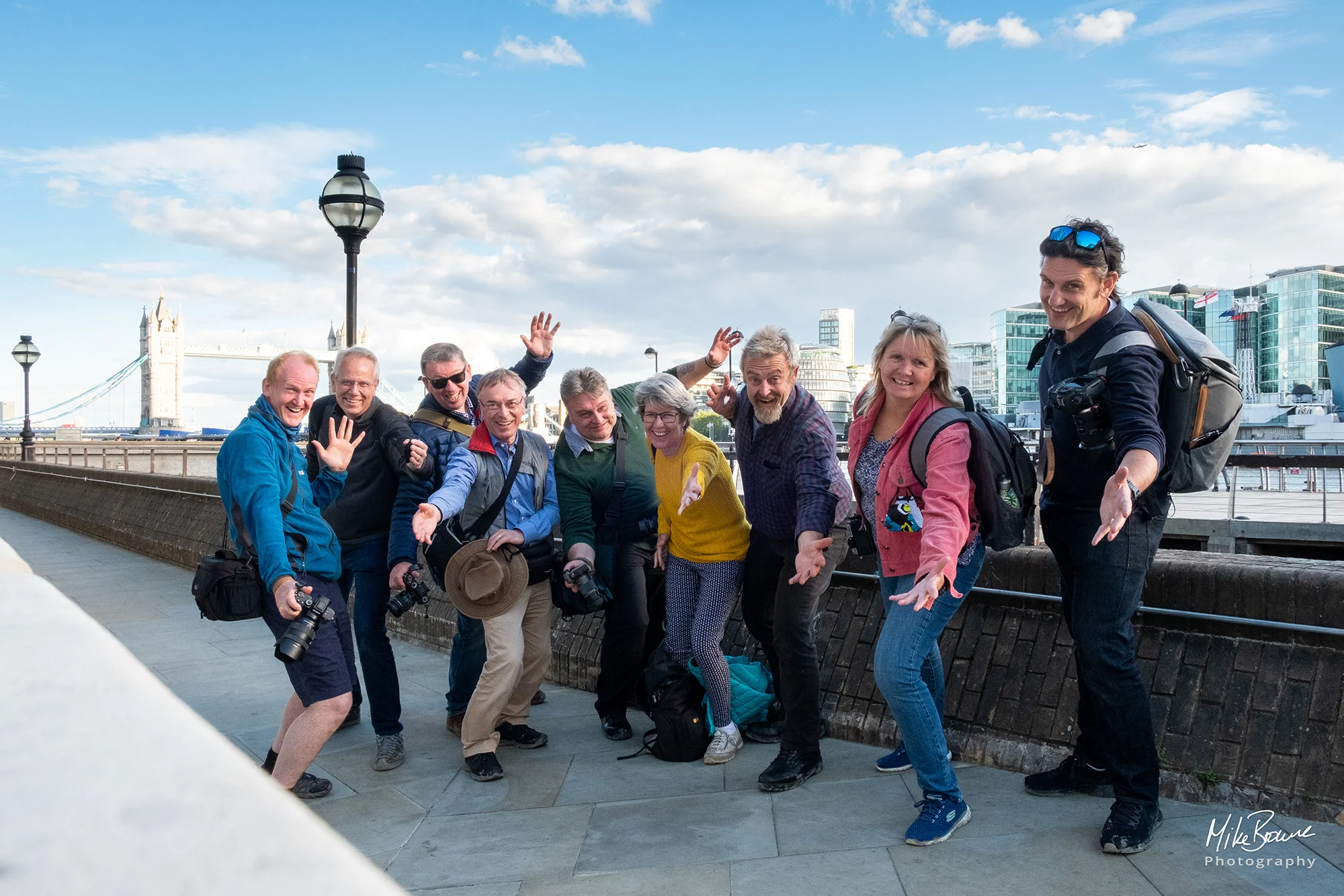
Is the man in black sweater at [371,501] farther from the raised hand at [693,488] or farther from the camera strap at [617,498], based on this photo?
the raised hand at [693,488]

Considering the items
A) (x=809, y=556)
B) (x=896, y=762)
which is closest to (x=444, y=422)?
(x=809, y=556)

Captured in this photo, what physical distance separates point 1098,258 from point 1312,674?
167cm

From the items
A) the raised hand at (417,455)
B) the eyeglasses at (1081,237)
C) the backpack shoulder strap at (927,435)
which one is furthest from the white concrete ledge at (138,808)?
the raised hand at (417,455)

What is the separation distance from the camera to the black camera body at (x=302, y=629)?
3865 millimetres

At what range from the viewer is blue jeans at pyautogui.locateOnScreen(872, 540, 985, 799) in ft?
11.7

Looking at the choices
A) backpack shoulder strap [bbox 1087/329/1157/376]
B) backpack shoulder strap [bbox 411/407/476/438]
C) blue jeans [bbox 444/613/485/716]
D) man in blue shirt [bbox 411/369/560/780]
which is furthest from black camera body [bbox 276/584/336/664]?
backpack shoulder strap [bbox 1087/329/1157/376]

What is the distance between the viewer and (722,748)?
460 cm

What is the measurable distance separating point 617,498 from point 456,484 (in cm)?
83

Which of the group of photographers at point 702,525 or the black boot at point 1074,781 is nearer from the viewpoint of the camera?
the group of photographers at point 702,525

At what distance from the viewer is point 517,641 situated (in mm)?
4680

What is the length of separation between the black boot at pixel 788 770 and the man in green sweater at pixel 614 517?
1.05 metres

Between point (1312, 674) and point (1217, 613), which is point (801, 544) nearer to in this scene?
point (1217, 613)

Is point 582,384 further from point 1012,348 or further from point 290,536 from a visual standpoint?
point 1012,348

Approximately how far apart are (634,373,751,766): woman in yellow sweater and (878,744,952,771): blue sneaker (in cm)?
69
